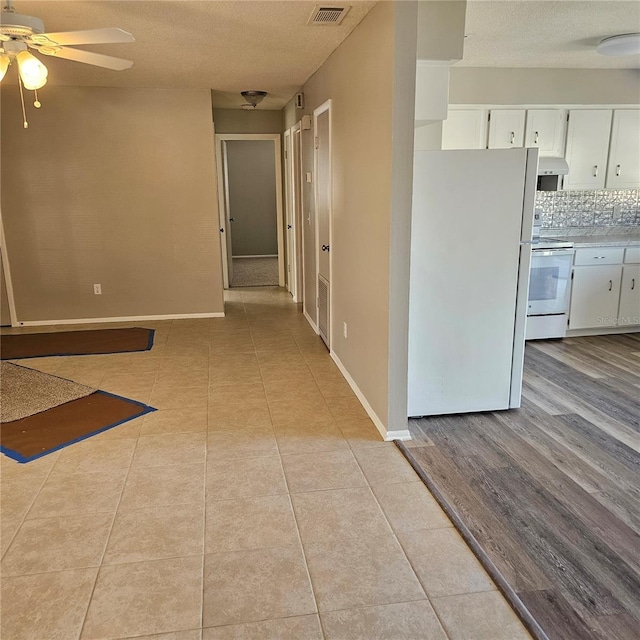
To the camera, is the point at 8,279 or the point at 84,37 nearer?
the point at 84,37

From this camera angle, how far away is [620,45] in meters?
4.18

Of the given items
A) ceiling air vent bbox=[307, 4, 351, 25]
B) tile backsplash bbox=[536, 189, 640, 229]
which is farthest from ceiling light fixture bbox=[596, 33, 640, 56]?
ceiling air vent bbox=[307, 4, 351, 25]

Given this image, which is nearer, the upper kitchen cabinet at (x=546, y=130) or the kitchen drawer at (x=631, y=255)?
the upper kitchen cabinet at (x=546, y=130)

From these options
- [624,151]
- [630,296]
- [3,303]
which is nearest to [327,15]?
[624,151]

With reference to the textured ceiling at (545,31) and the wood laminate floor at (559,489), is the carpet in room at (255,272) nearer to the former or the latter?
the textured ceiling at (545,31)

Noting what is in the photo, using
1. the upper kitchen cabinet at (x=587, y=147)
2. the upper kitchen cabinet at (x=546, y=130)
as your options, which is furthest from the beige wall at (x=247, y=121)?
the upper kitchen cabinet at (x=587, y=147)

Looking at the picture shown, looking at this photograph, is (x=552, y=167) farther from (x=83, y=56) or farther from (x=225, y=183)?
(x=225, y=183)

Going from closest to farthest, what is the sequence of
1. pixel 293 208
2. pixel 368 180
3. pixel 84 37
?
pixel 84 37 → pixel 368 180 → pixel 293 208

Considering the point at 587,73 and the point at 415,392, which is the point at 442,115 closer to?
the point at 415,392

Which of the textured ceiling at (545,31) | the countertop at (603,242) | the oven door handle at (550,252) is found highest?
the textured ceiling at (545,31)

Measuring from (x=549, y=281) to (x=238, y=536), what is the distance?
3.92 m

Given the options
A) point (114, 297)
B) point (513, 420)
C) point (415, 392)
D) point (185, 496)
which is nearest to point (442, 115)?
point (415, 392)

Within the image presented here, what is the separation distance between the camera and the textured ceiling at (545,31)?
3408 millimetres

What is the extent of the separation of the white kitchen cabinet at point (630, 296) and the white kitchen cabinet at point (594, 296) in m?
0.05
